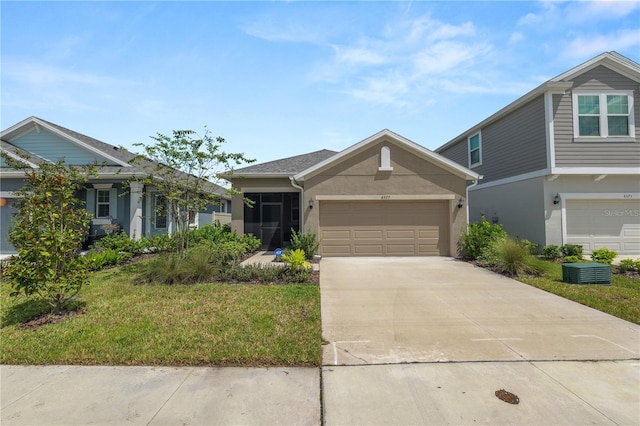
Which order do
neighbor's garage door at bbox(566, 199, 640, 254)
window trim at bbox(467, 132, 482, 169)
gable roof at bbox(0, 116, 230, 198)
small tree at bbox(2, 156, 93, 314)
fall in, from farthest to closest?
window trim at bbox(467, 132, 482, 169) → gable roof at bbox(0, 116, 230, 198) → neighbor's garage door at bbox(566, 199, 640, 254) → small tree at bbox(2, 156, 93, 314)

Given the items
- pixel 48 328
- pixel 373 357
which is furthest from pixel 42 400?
pixel 373 357

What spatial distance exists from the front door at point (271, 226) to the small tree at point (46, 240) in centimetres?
893

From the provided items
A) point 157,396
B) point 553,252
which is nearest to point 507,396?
point 157,396

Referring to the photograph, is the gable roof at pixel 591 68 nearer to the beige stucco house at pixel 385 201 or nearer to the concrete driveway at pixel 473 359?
the beige stucco house at pixel 385 201

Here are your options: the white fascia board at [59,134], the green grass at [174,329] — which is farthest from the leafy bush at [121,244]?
the green grass at [174,329]

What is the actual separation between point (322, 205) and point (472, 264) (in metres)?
5.62

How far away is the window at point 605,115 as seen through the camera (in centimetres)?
1179

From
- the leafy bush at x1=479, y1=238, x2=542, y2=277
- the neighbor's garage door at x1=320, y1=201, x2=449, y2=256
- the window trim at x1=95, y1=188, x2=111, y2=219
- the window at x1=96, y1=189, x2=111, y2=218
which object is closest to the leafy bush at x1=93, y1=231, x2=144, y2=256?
the window trim at x1=95, y1=188, x2=111, y2=219

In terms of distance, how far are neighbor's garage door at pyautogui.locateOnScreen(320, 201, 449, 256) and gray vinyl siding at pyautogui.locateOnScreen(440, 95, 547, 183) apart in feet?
13.5

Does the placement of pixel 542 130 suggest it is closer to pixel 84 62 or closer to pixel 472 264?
pixel 472 264

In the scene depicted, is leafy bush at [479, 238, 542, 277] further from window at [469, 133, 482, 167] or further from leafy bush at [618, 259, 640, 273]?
window at [469, 133, 482, 167]

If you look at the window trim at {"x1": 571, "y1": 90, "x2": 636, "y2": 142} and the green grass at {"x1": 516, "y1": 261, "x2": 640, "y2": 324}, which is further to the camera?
the window trim at {"x1": 571, "y1": 90, "x2": 636, "y2": 142}

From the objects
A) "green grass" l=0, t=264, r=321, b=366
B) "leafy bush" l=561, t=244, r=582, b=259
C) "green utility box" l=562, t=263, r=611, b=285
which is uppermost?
"leafy bush" l=561, t=244, r=582, b=259

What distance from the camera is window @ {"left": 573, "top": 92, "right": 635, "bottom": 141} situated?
1179 cm
